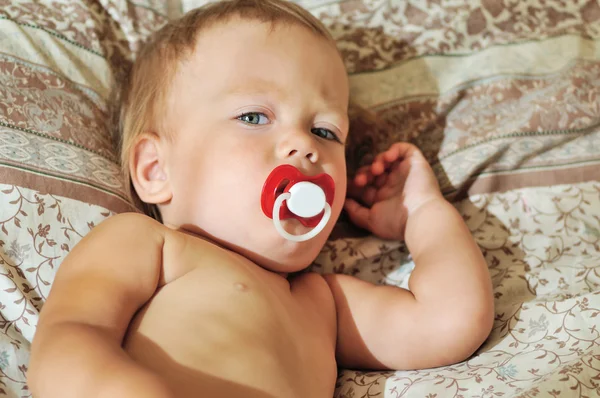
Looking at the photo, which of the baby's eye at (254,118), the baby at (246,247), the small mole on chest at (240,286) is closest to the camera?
the baby at (246,247)

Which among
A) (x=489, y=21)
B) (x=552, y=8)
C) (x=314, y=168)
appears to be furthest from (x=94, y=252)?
(x=552, y=8)

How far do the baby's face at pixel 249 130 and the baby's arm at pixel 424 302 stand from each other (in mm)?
149

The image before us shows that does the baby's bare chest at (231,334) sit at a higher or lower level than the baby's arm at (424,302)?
higher

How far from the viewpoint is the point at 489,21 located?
1596 mm

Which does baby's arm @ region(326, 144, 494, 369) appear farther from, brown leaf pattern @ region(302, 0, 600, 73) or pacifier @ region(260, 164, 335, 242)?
brown leaf pattern @ region(302, 0, 600, 73)

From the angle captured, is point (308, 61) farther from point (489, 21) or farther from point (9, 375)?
point (9, 375)

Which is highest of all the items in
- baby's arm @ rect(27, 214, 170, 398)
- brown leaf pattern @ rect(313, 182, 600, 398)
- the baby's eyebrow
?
the baby's eyebrow

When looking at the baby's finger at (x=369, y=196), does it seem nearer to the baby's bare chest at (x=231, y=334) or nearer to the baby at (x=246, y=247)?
the baby at (x=246, y=247)

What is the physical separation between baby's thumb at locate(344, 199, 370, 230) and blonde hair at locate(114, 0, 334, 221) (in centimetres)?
37

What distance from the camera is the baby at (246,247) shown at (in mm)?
932

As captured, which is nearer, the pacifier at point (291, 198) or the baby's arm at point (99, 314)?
the baby's arm at point (99, 314)

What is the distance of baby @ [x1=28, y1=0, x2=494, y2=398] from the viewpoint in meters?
0.93

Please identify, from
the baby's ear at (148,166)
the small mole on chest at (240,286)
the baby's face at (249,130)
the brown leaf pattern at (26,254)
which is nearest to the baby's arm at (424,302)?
the baby's face at (249,130)

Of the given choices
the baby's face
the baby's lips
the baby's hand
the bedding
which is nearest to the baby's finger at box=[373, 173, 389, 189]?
the baby's hand
